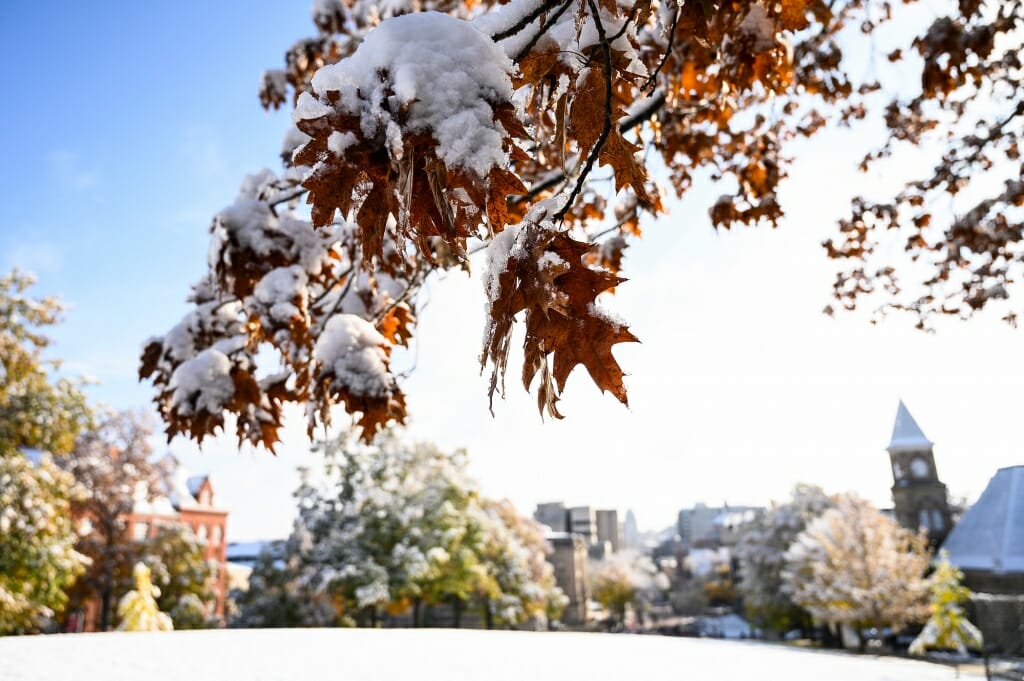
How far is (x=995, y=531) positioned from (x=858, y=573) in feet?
22.1

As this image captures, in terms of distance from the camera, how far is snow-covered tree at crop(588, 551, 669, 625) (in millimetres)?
60781

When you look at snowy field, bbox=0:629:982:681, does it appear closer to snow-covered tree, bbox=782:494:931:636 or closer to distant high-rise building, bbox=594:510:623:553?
snow-covered tree, bbox=782:494:931:636

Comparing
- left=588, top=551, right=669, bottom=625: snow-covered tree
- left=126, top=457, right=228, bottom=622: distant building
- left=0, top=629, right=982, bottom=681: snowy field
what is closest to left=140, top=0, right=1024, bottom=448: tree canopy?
left=0, top=629, right=982, bottom=681: snowy field

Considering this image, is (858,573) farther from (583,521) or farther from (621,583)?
(583,521)

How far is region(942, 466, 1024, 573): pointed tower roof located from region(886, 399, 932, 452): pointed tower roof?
13.2 metres

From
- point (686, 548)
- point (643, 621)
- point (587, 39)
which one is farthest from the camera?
point (686, 548)

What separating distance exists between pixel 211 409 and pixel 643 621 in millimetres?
74494

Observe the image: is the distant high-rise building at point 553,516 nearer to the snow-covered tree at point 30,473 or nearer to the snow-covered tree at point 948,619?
the snow-covered tree at point 948,619

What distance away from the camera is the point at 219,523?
156 ft

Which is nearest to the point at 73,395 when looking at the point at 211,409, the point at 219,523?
the point at 211,409

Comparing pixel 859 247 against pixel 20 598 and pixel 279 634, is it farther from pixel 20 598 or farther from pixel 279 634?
pixel 20 598

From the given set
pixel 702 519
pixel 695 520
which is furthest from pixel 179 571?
pixel 702 519

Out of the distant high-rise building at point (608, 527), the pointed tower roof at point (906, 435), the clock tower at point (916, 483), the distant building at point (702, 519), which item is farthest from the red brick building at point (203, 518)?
the distant building at point (702, 519)

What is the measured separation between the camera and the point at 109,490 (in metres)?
23.0
